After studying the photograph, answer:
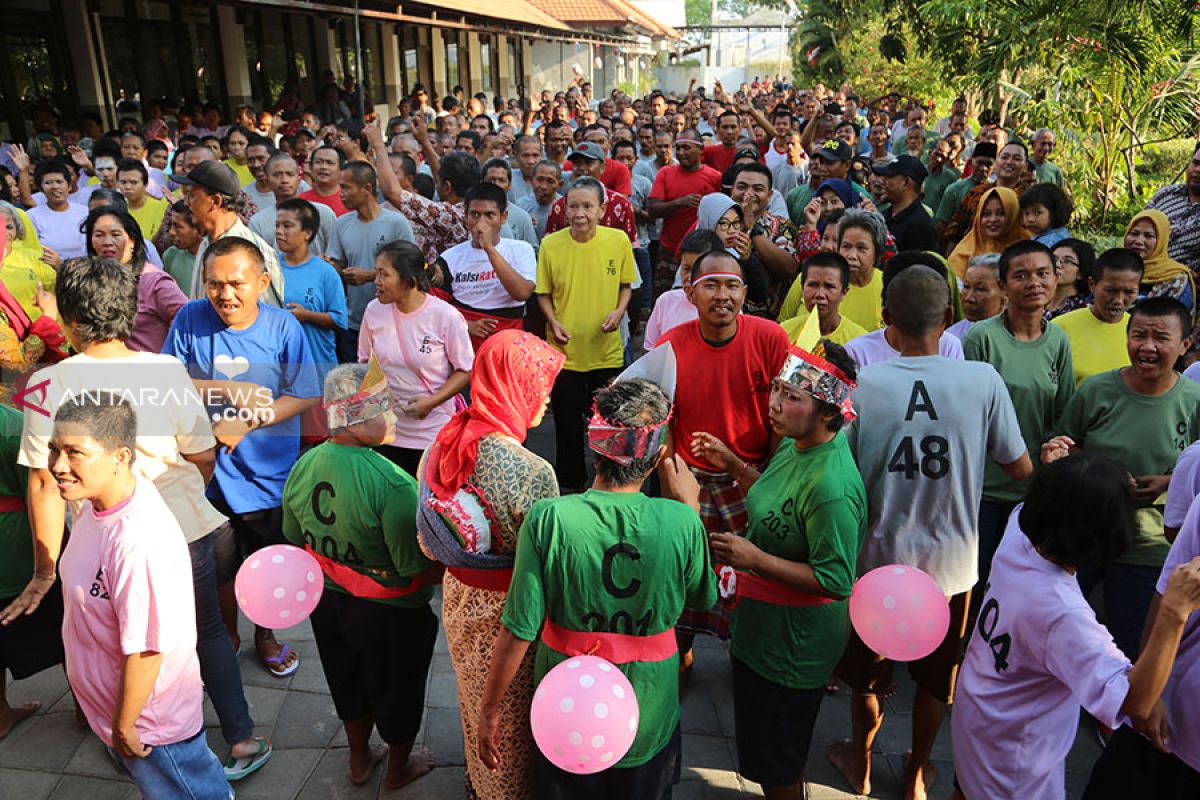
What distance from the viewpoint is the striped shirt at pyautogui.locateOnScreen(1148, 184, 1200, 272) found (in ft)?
16.6

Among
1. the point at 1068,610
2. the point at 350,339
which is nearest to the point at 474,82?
the point at 350,339

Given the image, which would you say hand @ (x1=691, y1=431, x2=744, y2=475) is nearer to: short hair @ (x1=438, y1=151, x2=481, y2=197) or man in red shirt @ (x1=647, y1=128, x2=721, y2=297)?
short hair @ (x1=438, y1=151, x2=481, y2=197)

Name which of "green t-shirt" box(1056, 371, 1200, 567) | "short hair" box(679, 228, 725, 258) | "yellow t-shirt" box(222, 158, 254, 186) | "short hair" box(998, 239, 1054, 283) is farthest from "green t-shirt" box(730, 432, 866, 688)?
"yellow t-shirt" box(222, 158, 254, 186)

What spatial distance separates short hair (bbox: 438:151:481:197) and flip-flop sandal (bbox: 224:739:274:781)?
157 inches

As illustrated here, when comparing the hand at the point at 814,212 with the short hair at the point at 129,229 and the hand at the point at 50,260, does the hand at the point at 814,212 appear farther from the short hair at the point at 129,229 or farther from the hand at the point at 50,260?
the hand at the point at 50,260

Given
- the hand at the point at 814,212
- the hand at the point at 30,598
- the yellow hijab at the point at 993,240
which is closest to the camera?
the hand at the point at 30,598

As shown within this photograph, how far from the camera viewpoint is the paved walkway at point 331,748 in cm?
303

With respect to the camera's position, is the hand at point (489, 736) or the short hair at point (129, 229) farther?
the short hair at point (129, 229)

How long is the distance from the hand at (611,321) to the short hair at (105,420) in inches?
116

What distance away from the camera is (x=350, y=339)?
204 inches

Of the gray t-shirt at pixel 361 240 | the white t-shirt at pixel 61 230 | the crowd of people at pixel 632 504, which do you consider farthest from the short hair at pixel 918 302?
the white t-shirt at pixel 61 230

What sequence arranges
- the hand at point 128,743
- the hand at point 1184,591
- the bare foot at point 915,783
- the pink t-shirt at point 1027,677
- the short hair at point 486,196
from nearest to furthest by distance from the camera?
1. the hand at point 1184,591
2. the pink t-shirt at point 1027,677
3. the hand at point 128,743
4. the bare foot at point 915,783
5. the short hair at point 486,196

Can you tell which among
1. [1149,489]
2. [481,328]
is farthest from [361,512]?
[1149,489]

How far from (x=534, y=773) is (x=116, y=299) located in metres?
2.03
